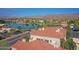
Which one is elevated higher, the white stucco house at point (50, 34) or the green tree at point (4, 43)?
the white stucco house at point (50, 34)

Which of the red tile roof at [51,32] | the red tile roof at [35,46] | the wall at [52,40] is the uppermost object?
the red tile roof at [51,32]

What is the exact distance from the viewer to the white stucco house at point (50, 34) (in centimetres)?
151

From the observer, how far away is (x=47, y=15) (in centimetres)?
153

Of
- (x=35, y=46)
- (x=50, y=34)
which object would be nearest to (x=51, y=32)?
(x=50, y=34)

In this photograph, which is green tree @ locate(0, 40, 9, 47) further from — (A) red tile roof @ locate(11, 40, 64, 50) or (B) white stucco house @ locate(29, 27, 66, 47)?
(B) white stucco house @ locate(29, 27, 66, 47)

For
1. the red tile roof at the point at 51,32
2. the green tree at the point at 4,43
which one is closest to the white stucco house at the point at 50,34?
the red tile roof at the point at 51,32

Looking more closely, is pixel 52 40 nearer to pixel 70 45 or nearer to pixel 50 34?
pixel 50 34

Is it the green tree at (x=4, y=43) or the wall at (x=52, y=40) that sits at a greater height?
the wall at (x=52, y=40)

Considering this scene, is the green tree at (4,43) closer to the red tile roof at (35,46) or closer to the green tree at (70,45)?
the red tile roof at (35,46)

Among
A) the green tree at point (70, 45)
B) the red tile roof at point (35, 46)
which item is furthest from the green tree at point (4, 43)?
the green tree at point (70, 45)

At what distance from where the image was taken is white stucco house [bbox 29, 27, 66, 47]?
1508 mm

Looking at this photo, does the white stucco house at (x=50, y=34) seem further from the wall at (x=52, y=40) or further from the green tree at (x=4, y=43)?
the green tree at (x=4, y=43)
